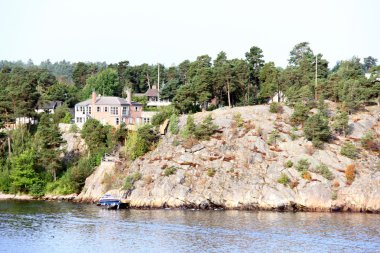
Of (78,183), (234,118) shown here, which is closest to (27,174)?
(78,183)

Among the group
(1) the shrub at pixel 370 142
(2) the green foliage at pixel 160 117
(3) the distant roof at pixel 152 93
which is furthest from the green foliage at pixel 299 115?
(3) the distant roof at pixel 152 93

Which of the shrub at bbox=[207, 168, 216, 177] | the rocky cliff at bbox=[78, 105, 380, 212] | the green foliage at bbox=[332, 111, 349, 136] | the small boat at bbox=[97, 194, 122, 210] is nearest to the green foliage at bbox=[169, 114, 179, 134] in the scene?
the rocky cliff at bbox=[78, 105, 380, 212]

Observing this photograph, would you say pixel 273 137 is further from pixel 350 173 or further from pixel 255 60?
pixel 255 60

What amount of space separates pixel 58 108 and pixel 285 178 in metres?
60.4

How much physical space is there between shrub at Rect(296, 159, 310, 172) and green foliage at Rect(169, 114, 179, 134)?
2343 cm

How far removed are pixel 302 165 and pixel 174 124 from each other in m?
25.5

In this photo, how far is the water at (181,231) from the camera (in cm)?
7012

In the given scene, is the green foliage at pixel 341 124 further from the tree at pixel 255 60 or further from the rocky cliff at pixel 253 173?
the tree at pixel 255 60

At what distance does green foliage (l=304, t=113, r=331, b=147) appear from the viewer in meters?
105

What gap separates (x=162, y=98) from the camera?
15288cm

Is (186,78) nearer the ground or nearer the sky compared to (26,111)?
nearer the sky

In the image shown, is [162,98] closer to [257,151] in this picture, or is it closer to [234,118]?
[234,118]

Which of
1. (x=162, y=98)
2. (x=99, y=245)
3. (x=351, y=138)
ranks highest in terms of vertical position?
(x=162, y=98)

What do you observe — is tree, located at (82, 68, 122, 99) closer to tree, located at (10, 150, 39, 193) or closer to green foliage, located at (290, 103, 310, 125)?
tree, located at (10, 150, 39, 193)
